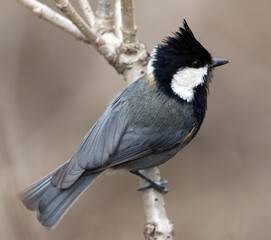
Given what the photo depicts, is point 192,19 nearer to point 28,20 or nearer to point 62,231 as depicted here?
point 28,20

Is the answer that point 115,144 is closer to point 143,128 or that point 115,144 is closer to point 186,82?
point 143,128

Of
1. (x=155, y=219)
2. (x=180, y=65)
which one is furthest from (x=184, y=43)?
(x=155, y=219)

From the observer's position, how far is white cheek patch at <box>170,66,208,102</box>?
304 centimetres

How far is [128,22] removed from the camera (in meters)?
3.19

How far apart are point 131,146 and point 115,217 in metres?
2.02

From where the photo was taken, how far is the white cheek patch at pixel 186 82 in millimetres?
3041

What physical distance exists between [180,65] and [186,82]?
139 mm

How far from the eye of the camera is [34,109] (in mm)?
5137

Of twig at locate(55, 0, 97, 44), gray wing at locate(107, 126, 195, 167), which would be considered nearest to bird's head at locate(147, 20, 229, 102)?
gray wing at locate(107, 126, 195, 167)

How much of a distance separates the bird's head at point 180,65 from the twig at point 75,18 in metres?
0.55

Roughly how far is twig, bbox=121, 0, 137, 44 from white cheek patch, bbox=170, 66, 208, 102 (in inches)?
21.6

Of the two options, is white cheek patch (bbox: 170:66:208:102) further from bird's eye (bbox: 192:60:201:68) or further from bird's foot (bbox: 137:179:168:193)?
bird's foot (bbox: 137:179:168:193)

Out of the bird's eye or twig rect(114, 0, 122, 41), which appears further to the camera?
twig rect(114, 0, 122, 41)

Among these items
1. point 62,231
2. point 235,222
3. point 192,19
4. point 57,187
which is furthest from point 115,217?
point 192,19
